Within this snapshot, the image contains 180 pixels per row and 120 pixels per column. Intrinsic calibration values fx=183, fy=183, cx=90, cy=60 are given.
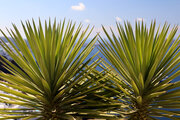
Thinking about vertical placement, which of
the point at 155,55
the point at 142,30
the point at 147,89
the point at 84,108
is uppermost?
the point at 142,30

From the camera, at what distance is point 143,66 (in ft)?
5.38

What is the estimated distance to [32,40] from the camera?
63.5 inches

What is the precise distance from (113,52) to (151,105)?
23.9 inches

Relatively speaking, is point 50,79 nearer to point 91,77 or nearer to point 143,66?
point 91,77

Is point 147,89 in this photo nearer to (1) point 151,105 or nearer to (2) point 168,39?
(1) point 151,105

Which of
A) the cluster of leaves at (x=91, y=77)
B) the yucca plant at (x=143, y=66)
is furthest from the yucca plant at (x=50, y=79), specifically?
the yucca plant at (x=143, y=66)

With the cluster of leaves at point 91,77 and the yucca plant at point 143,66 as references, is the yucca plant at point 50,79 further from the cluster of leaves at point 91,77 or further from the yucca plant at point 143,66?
the yucca plant at point 143,66

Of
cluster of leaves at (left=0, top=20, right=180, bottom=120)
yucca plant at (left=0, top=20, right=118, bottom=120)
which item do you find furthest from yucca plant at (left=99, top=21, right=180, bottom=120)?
yucca plant at (left=0, top=20, right=118, bottom=120)

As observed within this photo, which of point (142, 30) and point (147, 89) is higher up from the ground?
point (142, 30)

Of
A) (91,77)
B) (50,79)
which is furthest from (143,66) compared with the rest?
(50,79)

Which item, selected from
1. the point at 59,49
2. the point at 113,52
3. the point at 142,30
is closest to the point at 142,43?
the point at 142,30

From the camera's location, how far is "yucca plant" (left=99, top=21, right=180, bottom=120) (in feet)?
5.30

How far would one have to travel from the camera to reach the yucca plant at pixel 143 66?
162 centimetres

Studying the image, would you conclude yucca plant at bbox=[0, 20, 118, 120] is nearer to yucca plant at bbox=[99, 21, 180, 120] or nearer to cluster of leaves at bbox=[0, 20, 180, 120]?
cluster of leaves at bbox=[0, 20, 180, 120]
